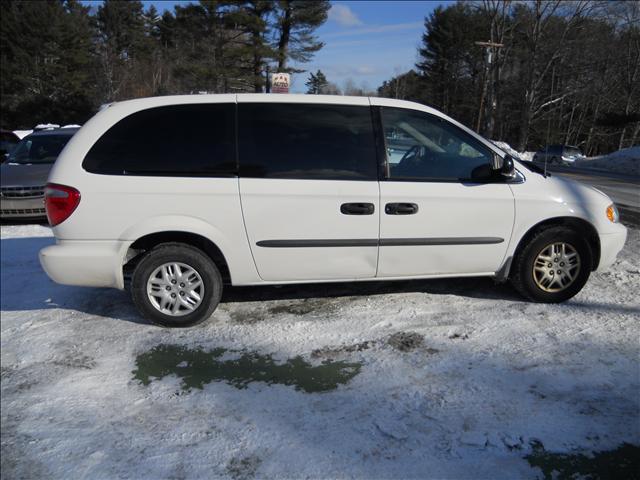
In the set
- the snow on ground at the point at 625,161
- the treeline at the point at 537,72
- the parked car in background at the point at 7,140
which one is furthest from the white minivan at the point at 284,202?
the parked car in background at the point at 7,140

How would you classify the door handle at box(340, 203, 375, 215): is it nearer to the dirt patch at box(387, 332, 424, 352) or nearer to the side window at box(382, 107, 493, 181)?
the side window at box(382, 107, 493, 181)

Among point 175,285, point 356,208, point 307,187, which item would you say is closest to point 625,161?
point 356,208

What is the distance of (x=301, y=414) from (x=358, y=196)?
1.79 metres

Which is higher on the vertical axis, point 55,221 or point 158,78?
point 158,78

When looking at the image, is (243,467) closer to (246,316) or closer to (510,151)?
(246,316)

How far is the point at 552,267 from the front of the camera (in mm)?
4387

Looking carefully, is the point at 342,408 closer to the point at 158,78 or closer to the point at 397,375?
the point at 397,375

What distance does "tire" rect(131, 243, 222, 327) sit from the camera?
13.4 feet

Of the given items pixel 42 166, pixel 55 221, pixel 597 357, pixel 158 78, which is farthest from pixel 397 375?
pixel 158 78

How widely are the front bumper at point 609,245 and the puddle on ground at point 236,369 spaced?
253 centimetres

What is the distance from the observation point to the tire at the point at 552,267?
433cm

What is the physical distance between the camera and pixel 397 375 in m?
3.34

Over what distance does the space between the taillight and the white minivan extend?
12 mm

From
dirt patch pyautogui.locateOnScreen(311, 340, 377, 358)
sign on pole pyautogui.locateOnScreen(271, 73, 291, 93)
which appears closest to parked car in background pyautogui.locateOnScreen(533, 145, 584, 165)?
sign on pole pyautogui.locateOnScreen(271, 73, 291, 93)
